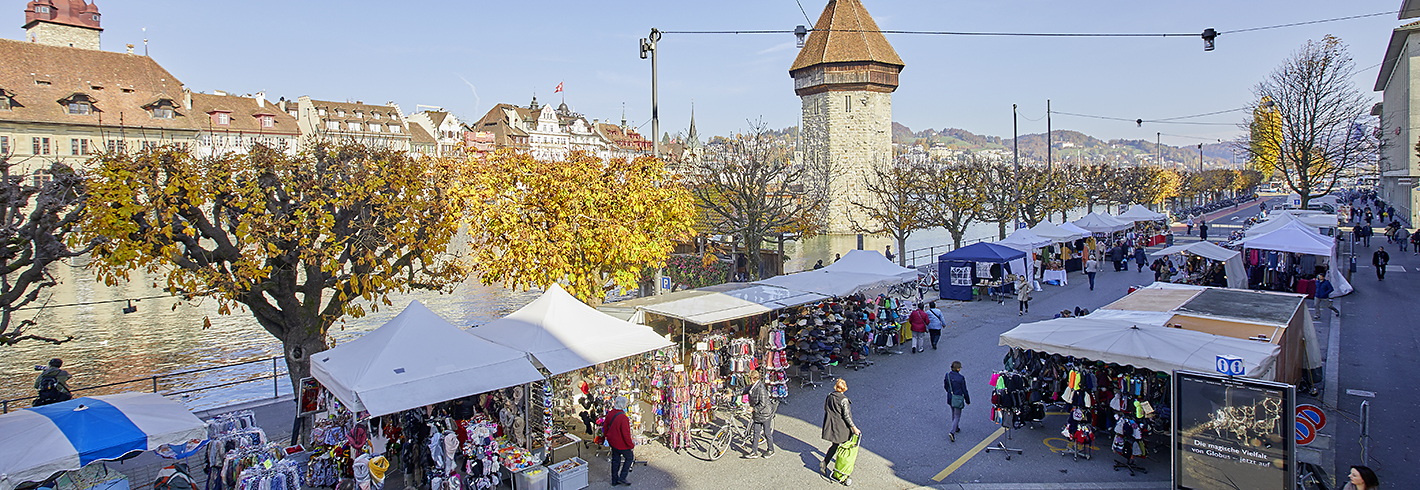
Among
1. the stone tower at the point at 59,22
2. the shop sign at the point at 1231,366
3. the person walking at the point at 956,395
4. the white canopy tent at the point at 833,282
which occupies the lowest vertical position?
the person walking at the point at 956,395

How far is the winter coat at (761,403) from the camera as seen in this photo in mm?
9461

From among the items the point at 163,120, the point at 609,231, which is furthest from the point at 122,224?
the point at 163,120

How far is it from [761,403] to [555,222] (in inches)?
240

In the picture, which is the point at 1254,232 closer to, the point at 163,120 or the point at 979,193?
the point at 979,193

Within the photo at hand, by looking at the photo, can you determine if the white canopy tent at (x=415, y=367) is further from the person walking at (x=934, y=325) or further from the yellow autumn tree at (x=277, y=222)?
the person walking at (x=934, y=325)

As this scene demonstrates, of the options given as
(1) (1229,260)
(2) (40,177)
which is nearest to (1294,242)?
(1) (1229,260)

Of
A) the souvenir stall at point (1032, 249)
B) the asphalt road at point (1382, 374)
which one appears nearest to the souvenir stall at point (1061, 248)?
the souvenir stall at point (1032, 249)

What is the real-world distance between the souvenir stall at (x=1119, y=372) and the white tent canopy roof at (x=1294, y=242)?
1276cm

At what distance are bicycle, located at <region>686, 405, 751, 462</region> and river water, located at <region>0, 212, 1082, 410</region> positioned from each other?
572cm

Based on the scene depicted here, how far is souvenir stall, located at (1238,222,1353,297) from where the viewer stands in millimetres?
18984

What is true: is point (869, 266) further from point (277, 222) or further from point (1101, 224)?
point (1101, 224)

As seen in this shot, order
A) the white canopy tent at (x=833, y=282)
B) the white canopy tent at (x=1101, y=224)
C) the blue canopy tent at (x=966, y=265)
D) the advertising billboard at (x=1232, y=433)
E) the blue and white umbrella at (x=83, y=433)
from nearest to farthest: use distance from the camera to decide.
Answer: the blue and white umbrella at (x=83, y=433) → the advertising billboard at (x=1232, y=433) → the white canopy tent at (x=833, y=282) → the blue canopy tent at (x=966, y=265) → the white canopy tent at (x=1101, y=224)

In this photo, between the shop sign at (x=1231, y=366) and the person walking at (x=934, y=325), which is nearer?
the shop sign at (x=1231, y=366)

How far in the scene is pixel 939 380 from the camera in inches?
510
